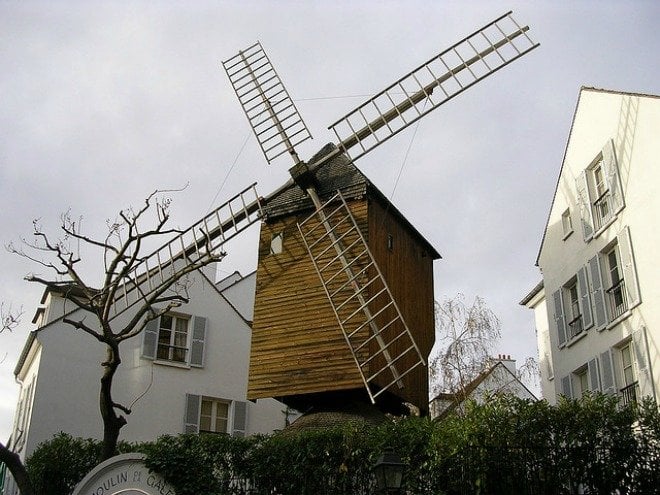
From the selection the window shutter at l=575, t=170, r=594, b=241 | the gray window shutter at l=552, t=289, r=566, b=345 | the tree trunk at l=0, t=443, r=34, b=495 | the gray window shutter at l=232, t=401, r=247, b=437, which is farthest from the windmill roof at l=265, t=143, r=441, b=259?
the tree trunk at l=0, t=443, r=34, b=495

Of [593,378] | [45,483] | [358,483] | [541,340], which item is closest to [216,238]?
[45,483]

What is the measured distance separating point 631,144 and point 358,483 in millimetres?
9388

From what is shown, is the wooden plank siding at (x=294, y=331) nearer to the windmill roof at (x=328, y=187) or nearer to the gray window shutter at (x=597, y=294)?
the windmill roof at (x=328, y=187)

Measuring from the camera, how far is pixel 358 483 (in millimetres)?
12719

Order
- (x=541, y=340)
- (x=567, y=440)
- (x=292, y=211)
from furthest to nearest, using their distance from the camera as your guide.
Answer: (x=541, y=340) < (x=292, y=211) < (x=567, y=440)

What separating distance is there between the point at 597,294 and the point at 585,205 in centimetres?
224

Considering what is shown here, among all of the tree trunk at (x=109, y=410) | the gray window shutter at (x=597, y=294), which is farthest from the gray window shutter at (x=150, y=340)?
the gray window shutter at (x=597, y=294)

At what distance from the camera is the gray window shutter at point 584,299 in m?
18.0

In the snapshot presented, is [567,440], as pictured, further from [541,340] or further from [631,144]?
[541,340]

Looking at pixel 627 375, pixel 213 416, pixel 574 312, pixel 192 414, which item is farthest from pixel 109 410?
pixel 574 312

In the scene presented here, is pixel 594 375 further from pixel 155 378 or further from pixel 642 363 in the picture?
pixel 155 378

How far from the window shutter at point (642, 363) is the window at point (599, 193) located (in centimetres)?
278

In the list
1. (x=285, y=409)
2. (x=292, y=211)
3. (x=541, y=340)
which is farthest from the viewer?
(x=541, y=340)

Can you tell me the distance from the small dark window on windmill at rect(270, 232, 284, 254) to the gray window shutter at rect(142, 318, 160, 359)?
4897 millimetres
